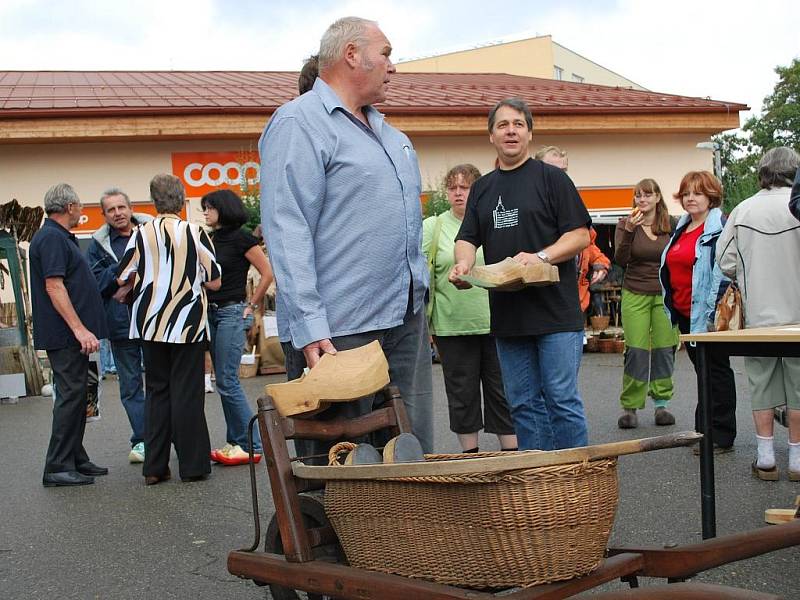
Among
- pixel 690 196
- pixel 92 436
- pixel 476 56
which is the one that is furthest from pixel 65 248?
pixel 476 56

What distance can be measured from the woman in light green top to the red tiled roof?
11.9 metres

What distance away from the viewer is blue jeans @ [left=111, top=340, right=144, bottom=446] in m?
7.33

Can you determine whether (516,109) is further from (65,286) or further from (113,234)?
(113,234)

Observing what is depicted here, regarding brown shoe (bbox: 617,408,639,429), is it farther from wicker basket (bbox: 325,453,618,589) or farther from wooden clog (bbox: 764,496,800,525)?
wicker basket (bbox: 325,453,618,589)

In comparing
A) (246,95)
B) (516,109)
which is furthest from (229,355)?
(246,95)

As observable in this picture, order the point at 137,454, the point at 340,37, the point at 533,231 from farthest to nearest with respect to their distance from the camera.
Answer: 1. the point at 137,454
2. the point at 533,231
3. the point at 340,37

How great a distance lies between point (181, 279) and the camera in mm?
6543

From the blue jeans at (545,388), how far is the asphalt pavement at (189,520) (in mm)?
563

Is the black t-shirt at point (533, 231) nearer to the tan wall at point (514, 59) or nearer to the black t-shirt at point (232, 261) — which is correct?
the black t-shirt at point (232, 261)

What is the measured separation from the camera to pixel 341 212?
362 cm

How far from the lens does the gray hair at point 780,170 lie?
5.98 m

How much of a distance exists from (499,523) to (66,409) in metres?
4.84

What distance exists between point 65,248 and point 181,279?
916 millimetres

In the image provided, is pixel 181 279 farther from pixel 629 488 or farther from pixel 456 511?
pixel 456 511
